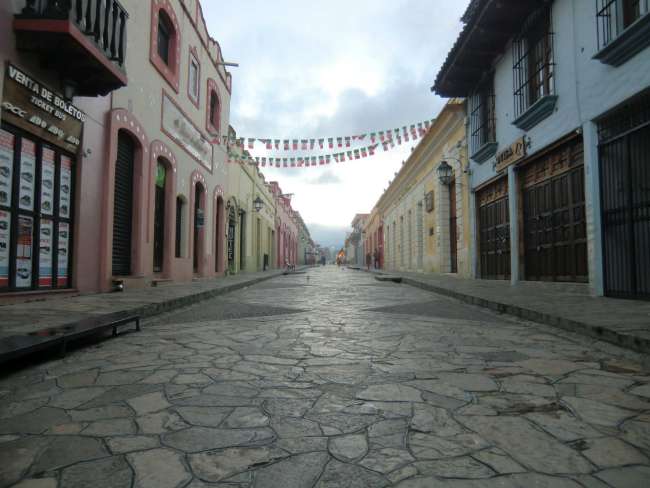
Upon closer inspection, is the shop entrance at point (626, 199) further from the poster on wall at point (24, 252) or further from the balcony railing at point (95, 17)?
the poster on wall at point (24, 252)

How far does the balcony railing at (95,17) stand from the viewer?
596cm

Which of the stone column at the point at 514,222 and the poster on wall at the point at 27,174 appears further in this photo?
the stone column at the point at 514,222

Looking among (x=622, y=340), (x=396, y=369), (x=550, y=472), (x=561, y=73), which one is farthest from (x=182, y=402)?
(x=561, y=73)

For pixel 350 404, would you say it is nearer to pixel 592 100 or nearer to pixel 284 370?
pixel 284 370

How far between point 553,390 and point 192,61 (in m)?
13.7

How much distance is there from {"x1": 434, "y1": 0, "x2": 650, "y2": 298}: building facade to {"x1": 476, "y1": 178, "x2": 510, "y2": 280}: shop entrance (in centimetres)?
3

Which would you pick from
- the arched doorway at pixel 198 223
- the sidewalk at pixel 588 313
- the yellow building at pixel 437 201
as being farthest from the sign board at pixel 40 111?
the yellow building at pixel 437 201

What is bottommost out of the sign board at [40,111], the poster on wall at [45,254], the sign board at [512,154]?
the poster on wall at [45,254]

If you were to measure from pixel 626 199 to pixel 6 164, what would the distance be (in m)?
9.04

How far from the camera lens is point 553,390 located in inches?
102

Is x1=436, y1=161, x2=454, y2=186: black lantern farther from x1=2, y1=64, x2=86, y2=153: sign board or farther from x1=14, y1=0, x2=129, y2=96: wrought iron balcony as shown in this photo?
x1=2, y1=64, x2=86, y2=153: sign board

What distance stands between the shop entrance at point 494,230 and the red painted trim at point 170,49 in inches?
356

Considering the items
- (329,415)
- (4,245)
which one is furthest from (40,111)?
(329,415)

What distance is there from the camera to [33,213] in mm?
6621
